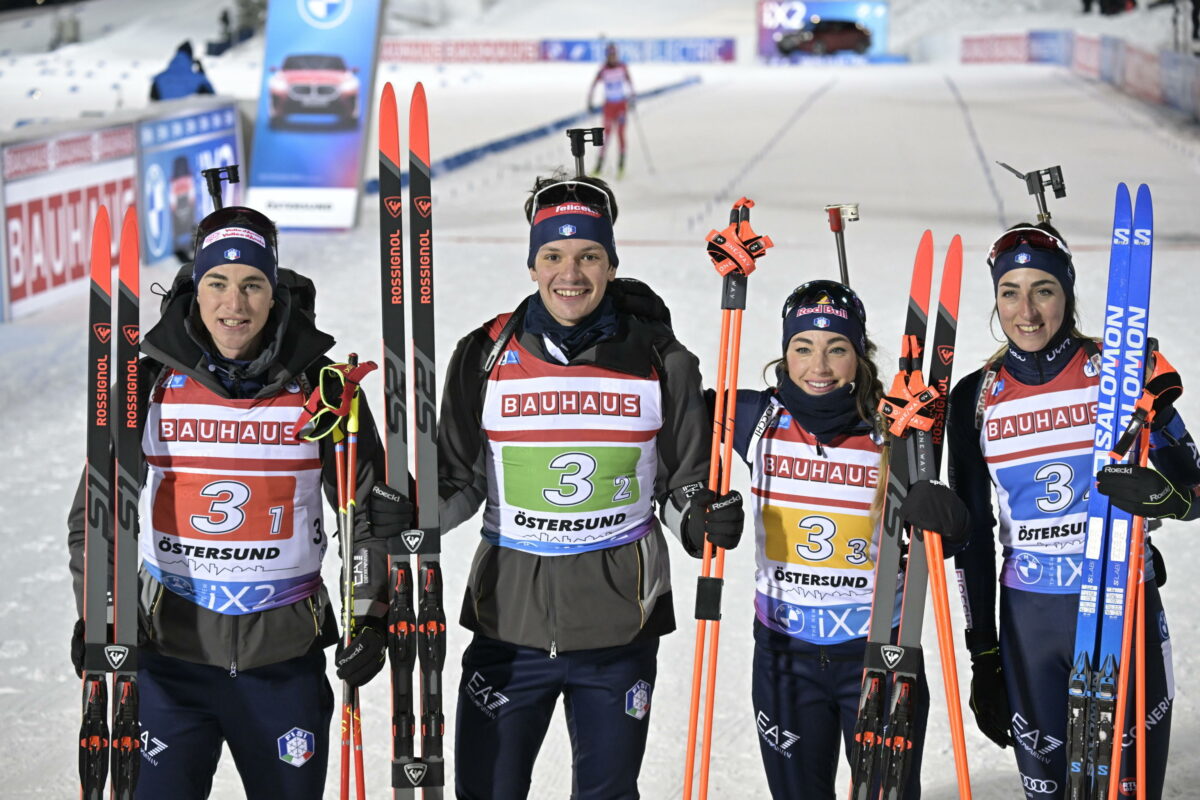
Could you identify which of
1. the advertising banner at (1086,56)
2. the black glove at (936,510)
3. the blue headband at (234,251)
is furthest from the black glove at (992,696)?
the advertising banner at (1086,56)

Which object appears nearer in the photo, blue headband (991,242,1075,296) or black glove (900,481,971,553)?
black glove (900,481,971,553)

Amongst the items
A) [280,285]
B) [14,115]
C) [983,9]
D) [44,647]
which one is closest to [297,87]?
[44,647]

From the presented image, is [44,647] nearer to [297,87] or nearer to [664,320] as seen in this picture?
[664,320]

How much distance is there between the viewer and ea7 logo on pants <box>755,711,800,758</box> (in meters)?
3.01

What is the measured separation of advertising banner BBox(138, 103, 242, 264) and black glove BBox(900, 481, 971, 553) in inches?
348

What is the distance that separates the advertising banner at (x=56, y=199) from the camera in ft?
30.2

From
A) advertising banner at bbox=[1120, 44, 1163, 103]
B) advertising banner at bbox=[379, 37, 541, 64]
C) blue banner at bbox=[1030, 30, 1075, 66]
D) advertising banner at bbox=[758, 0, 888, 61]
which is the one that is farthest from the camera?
advertising banner at bbox=[379, 37, 541, 64]

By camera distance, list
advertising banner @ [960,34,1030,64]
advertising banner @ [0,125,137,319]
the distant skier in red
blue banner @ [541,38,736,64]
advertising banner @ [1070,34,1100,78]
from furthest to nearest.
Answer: blue banner @ [541,38,736,64] → advertising banner @ [960,34,1030,64] → advertising banner @ [1070,34,1100,78] → the distant skier in red → advertising banner @ [0,125,137,319]

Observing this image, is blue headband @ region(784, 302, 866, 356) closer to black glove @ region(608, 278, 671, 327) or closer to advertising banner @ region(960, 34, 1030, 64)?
black glove @ region(608, 278, 671, 327)

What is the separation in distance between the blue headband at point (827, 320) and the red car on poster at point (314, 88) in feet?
32.2

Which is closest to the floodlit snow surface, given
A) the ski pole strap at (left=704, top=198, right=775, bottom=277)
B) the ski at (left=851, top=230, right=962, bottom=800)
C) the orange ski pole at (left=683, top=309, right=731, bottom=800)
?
the orange ski pole at (left=683, top=309, right=731, bottom=800)

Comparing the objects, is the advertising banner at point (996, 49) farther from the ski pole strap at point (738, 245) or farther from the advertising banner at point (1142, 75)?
the ski pole strap at point (738, 245)

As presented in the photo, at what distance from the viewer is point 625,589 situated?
2945 millimetres

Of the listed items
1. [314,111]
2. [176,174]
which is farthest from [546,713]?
[314,111]
